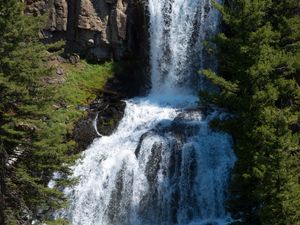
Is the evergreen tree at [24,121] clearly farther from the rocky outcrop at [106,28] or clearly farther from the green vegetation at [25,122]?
the rocky outcrop at [106,28]

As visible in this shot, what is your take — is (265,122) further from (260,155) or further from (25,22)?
(25,22)

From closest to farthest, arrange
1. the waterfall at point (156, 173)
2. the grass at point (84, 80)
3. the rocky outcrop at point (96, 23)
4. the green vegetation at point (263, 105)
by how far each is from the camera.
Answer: the green vegetation at point (263, 105), the waterfall at point (156, 173), the grass at point (84, 80), the rocky outcrop at point (96, 23)

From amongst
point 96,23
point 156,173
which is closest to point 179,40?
point 96,23

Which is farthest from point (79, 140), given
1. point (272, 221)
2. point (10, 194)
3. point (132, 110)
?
point (272, 221)

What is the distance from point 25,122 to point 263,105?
798cm

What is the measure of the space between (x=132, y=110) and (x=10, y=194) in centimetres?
1073

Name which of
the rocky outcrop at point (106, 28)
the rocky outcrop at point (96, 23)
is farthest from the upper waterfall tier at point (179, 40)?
the rocky outcrop at point (106, 28)

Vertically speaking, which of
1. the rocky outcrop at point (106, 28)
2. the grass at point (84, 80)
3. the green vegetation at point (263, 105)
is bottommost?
the green vegetation at point (263, 105)

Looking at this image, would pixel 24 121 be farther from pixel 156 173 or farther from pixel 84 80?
pixel 84 80

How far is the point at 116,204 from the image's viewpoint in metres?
24.5

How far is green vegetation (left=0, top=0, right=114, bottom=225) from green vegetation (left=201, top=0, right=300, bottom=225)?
5.36 metres

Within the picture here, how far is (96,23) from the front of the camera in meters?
32.4

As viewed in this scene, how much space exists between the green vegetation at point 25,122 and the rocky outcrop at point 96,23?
468 inches

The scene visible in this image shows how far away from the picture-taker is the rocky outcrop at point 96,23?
1275 inches
